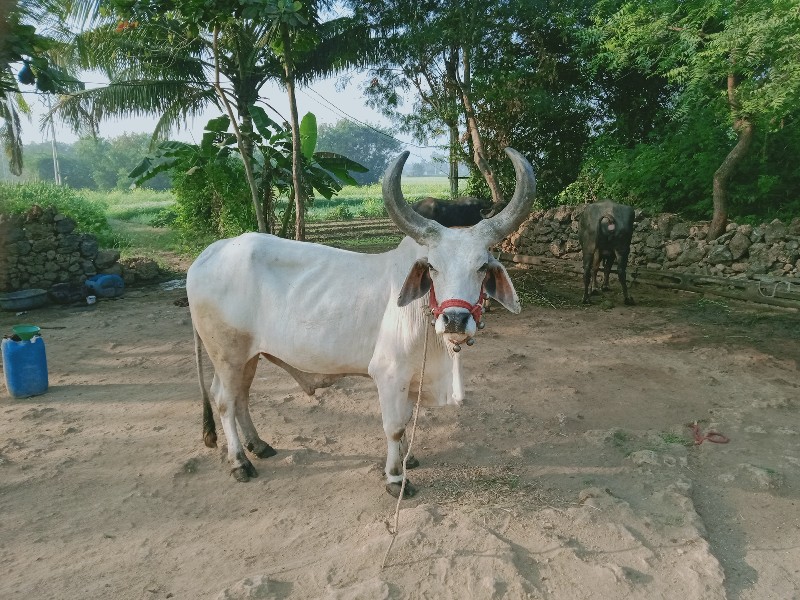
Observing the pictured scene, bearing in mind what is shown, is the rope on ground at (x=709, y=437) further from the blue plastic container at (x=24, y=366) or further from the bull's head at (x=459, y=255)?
the blue plastic container at (x=24, y=366)

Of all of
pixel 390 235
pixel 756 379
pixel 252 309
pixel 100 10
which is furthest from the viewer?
pixel 390 235

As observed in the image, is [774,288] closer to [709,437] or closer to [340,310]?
[709,437]

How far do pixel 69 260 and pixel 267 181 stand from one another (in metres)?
3.91

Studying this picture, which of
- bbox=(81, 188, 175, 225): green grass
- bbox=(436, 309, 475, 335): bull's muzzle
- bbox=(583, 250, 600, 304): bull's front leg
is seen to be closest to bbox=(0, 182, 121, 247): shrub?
bbox=(81, 188, 175, 225): green grass

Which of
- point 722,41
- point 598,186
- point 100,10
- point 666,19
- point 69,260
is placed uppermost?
point 100,10

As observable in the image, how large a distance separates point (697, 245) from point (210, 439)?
8908mm

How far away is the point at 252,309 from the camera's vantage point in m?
3.70

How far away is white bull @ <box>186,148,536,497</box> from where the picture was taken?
10.1ft

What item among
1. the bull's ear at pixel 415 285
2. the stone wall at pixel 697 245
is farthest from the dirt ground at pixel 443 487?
the stone wall at pixel 697 245

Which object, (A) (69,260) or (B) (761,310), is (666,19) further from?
(A) (69,260)

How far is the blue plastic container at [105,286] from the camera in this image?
9930 mm

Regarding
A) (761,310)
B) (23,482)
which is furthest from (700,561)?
(761,310)

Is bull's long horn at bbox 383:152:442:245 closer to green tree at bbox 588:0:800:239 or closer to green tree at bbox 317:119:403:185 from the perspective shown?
green tree at bbox 588:0:800:239

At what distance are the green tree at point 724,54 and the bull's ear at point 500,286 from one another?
555 centimetres
